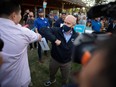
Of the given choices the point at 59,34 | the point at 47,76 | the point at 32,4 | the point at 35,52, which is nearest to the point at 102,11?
the point at 59,34

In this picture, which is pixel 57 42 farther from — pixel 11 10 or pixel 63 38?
pixel 11 10

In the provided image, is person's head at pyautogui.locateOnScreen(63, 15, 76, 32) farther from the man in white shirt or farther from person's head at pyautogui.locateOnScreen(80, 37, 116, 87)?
person's head at pyautogui.locateOnScreen(80, 37, 116, 87)

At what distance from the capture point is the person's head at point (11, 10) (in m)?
2.71

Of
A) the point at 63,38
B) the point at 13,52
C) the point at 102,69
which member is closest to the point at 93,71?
the point at 102,69

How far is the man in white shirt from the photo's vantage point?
274cm

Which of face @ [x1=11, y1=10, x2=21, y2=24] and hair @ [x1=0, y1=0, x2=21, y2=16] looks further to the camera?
face @ [x1=11, y1=10, x2=21, y2=24]

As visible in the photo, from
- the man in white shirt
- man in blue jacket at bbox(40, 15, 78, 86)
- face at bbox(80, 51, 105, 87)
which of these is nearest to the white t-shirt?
the man in white shirt

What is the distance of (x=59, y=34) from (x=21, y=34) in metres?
1.68

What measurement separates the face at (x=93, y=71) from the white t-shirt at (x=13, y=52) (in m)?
2.10

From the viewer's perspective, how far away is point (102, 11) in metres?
1.30

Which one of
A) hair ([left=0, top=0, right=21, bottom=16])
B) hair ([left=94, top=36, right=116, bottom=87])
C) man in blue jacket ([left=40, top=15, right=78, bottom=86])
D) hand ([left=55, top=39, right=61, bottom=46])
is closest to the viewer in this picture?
hair ([left=94, top=36, right=116, bottom=87])

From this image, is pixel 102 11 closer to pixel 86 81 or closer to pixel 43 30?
pixel 86 81

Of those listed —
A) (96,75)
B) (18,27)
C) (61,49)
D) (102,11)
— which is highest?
(102,11)

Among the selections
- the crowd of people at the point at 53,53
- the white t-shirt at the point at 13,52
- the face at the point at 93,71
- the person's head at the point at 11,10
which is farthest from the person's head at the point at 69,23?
the face at the point at 93,71
